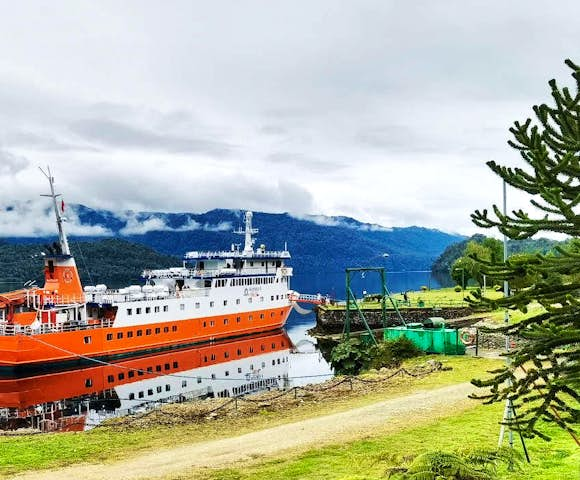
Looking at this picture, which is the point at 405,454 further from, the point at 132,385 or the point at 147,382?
the point at 147,382

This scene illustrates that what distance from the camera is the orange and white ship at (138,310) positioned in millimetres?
34812

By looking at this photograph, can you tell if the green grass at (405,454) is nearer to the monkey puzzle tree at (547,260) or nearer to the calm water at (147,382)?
the monkey puzzle tree at (547,260)

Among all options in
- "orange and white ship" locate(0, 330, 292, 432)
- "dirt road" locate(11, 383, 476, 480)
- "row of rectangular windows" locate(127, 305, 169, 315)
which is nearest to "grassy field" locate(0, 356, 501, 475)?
"dirt road" locate(11, 383, 476, 480)

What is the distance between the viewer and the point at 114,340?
3888 centimetres

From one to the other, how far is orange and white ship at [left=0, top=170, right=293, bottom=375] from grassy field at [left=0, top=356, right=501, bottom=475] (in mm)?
16969

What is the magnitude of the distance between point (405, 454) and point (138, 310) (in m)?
31.4

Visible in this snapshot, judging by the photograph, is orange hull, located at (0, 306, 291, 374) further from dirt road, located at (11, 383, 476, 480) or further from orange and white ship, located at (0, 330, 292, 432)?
dirt road, located at (11, 383, 476, 480)

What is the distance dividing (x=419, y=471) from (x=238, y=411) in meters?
11.5

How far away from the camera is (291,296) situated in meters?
60.1

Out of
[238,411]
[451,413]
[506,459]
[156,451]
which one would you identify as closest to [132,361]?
→ [238,411]

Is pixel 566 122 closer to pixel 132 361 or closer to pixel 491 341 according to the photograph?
pixel 491 341

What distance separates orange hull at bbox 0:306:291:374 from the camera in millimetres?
33500

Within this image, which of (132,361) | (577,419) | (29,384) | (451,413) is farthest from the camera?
(132,361)

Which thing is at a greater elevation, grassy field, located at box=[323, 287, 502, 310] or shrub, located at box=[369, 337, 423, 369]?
grassy field, located at box=[323, 287, 502, 310]
